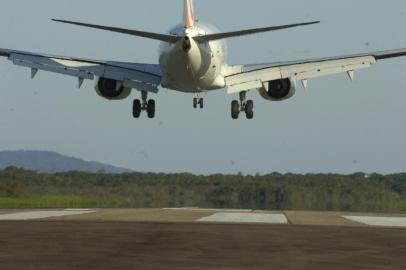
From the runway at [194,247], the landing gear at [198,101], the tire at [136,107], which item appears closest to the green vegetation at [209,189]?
the tire at [136,107]

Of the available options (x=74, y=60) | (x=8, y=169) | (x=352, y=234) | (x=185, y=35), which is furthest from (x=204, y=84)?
(x=8, y=169)

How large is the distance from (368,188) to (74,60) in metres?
103

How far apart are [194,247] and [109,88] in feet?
112

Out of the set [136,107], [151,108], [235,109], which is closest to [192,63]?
[235,109]

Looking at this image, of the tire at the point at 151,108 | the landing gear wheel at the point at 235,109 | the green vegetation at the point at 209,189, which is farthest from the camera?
the green vegetation at the point at 209,189

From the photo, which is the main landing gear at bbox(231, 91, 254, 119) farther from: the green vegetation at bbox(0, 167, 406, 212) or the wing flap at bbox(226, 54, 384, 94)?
the green vegetation at bbox(0, 167, 406, 212)

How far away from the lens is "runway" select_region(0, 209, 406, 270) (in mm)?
18453

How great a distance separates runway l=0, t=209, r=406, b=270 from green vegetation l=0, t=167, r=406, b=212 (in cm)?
6755

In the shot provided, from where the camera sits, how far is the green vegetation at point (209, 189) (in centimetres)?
10681

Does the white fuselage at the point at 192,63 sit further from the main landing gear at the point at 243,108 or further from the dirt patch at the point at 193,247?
the dirt patch at the point at 193,247

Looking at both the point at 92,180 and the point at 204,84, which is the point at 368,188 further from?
the point at 204,84

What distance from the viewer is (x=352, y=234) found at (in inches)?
1176

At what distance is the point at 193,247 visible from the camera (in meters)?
22.7

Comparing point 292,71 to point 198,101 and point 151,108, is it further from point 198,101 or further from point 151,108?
point 151,108
